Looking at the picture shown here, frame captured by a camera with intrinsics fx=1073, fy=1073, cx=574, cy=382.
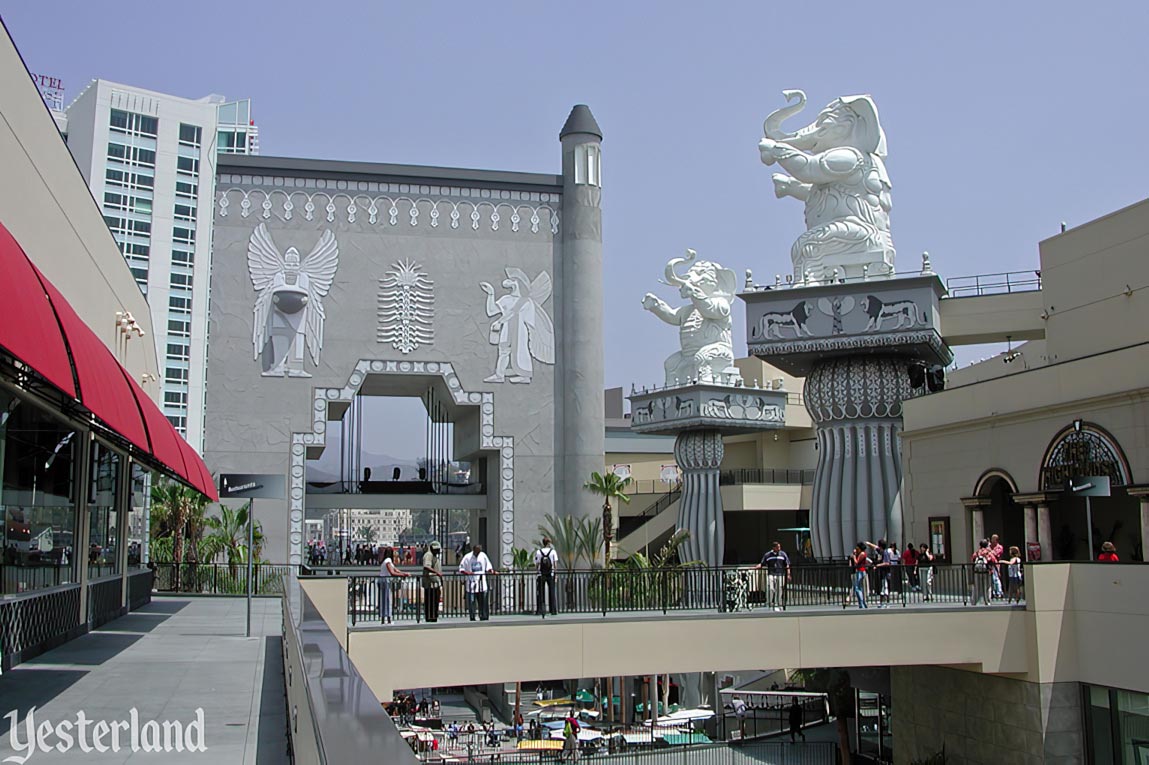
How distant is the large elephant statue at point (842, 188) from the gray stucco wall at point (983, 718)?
34.2 feet

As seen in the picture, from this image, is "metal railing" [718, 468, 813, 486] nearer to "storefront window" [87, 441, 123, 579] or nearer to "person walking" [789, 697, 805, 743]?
"person walking" [789, 697, 805, 743]

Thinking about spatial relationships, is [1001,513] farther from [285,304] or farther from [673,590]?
[285,304]

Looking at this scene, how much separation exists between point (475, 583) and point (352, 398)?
729 inches

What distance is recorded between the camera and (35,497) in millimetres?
13500

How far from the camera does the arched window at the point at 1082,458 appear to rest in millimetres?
21109

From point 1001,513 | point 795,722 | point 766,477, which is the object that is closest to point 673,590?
point 1001,513

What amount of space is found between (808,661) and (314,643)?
50.9 feet

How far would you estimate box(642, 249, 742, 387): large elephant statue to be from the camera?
3631cm

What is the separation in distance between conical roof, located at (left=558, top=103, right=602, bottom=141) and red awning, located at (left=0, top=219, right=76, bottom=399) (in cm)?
3124

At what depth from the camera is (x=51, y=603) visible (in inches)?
557

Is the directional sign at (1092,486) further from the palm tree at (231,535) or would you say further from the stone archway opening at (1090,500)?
the palm tree at (231,535)

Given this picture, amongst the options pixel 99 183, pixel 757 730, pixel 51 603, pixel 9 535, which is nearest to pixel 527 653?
pixel 51 603

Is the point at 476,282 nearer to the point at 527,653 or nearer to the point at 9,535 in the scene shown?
the point at 527,653

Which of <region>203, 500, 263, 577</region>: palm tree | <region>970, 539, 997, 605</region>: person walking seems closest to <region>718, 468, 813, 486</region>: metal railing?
<region>203, 500, 263, 577</region>: palm tree
